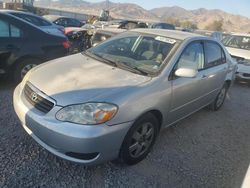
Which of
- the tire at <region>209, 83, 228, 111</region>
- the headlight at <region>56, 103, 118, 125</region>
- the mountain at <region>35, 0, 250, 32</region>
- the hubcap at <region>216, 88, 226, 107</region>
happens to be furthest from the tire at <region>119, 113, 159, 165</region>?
the mountain at <region>35, 0, 250, 32</region>

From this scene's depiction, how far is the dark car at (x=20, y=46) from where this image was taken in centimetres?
504

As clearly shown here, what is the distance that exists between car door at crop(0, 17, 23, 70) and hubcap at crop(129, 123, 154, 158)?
3182mm

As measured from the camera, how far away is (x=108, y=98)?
2764 mm

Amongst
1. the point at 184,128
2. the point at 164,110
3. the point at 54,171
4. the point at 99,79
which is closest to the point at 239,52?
the point at 184,128


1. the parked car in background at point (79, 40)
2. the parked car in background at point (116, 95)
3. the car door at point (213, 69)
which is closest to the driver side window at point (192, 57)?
the parked car in background at point (116, 95)

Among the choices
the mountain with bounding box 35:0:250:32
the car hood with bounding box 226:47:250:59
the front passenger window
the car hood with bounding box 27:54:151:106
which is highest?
the front passenger window

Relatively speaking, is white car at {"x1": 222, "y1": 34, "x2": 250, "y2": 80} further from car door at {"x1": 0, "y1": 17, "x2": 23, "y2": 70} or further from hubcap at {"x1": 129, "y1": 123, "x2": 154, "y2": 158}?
car door at {"x1": 0, "y1": 17, "x2": 23, "y2": 70}

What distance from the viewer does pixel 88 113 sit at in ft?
8.77

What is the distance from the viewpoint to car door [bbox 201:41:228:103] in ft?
14.6

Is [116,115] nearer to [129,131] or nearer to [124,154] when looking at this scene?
[129,131]

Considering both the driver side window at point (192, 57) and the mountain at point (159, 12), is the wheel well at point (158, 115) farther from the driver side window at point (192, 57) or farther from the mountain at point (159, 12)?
the mountain at point (159, 12)

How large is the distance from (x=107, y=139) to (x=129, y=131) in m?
0.33

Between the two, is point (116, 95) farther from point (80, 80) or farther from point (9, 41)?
point (9, 41)

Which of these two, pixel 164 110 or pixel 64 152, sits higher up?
pixel 164 110
